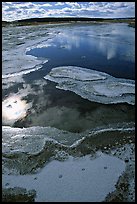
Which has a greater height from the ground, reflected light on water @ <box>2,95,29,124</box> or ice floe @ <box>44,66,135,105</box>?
ice floe @ <box>44,66,135,105</box>

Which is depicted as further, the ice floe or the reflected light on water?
the ice floe

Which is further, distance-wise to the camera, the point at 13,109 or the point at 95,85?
the point at 95,85

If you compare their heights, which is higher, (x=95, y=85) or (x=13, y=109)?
(x=95, y=85)

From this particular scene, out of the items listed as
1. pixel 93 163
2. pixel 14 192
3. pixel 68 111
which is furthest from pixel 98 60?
pixel 14 192

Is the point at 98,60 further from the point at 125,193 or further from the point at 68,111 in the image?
the point at 125,193
